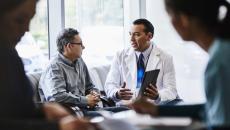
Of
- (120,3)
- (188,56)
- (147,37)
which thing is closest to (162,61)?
(147,37)

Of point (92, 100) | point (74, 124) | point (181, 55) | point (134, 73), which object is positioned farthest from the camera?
point (181, 55)

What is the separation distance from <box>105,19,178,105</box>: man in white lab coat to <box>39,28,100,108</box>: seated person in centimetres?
28

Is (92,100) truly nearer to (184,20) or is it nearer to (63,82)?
(63,82)

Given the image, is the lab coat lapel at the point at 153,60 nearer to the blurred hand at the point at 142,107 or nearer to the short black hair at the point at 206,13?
the blurred hand at the point at 142,107

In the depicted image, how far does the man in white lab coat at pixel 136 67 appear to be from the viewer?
366 cm

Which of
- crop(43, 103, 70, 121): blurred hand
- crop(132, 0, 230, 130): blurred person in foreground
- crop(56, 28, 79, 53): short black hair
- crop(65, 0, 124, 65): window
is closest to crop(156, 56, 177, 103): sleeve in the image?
crop(56, 28, 79, 53): short black hair

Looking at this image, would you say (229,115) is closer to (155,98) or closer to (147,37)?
(155,98)

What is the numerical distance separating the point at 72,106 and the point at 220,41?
2.03 metres

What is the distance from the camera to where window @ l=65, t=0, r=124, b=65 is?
4.74 meters

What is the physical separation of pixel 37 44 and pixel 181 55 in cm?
178

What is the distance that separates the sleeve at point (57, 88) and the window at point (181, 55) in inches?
73.5

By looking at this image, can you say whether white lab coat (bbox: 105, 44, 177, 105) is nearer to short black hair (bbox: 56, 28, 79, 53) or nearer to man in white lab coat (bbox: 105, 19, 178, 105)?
man in white lab coat (bbox: 105, 19, 178, 105)

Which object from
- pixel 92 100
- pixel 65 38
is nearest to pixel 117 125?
pixel 92 100

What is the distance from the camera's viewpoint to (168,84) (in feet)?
12.1
